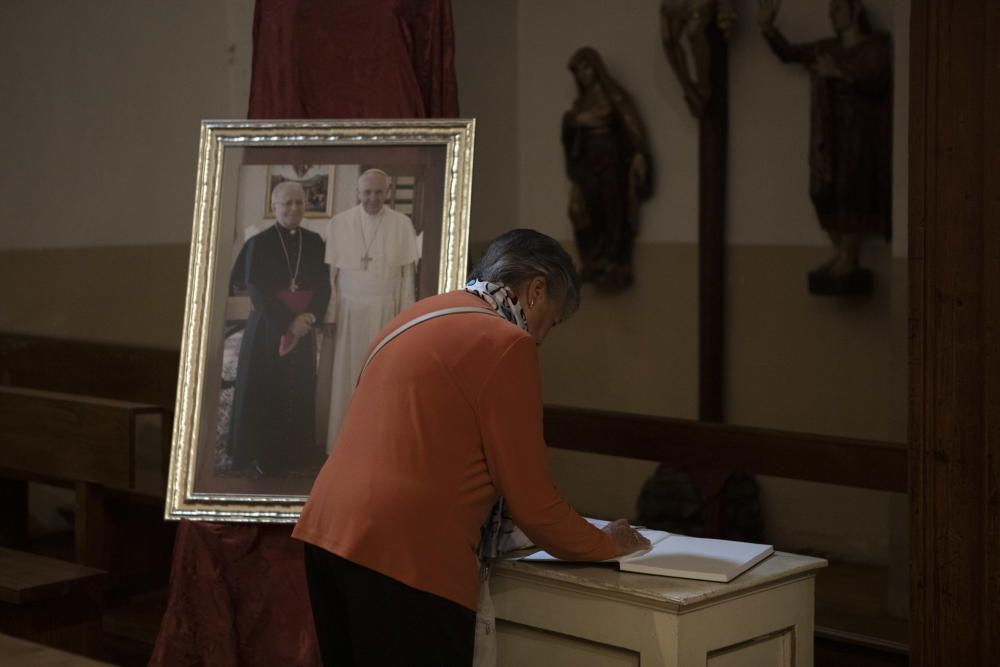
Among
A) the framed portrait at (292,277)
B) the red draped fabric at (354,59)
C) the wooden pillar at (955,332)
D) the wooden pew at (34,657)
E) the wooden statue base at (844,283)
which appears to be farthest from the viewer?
the wooden statue base at (844,283)

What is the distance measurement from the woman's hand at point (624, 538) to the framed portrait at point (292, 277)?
44.4 inches

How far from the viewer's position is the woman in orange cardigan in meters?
2.41

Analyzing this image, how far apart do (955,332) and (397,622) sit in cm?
125

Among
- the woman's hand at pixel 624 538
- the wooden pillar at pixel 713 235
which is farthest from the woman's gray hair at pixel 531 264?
the wooden pillar at pixel 713 235

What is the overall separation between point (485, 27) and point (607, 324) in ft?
6.24

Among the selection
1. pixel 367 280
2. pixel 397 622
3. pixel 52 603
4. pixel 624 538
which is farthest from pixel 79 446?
pixel 624 538

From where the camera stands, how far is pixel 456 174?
358cm

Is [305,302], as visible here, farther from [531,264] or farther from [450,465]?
[450,465]

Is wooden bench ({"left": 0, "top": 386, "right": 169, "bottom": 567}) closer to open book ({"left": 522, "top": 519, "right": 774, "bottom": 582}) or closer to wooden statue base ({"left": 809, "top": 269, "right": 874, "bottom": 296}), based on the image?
open book ({"left": 522, "top": 519, "right": 774, "bottom": 582})

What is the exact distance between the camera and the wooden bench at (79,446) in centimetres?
511

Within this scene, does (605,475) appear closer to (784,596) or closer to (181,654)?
(181,654)

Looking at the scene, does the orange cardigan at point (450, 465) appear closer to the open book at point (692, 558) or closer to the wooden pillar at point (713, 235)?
the open book at point (692, 558)

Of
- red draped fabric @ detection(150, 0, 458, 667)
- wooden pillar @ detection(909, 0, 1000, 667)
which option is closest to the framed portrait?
red draped fabric @ detection(150, 0, 458, 667)

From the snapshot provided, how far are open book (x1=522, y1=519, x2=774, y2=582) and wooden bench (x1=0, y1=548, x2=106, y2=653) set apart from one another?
2.15m
